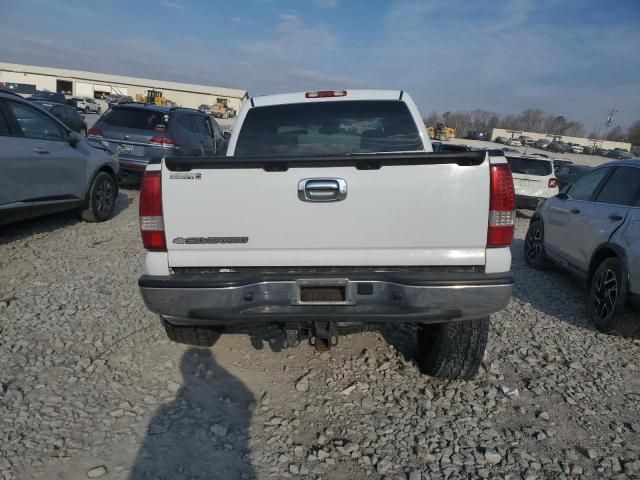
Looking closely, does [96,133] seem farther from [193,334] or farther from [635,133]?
[635,133]

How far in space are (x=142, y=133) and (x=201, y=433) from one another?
25.6 feet

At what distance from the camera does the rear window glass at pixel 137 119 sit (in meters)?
9.52

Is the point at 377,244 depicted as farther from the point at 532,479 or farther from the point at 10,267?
the point at 10,267

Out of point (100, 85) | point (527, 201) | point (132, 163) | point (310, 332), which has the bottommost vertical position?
point (310, 332)

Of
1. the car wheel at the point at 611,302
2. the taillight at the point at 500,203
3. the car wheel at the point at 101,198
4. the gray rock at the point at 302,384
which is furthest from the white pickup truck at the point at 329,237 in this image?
the car wheel at the point at 101,198

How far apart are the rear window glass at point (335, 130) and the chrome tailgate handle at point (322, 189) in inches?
48.1

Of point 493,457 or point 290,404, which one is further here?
point 290,404

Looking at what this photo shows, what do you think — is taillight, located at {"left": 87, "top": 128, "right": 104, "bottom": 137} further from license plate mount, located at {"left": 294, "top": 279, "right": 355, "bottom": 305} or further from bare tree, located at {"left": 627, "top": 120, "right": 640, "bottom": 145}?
bare tree, located at {"left": 627, "top": 120, "right": 640, "bottom": 145}

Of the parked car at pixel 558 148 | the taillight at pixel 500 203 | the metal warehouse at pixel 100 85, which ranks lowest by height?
the taillight at pixel 500 203

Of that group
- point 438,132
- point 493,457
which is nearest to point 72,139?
point 493,457

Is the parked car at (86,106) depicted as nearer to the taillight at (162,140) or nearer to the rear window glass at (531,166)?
the taillight at (162,140)

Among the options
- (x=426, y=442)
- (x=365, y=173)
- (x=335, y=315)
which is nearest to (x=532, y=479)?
(x=426, y=442)

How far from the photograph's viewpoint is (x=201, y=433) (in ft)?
9.16

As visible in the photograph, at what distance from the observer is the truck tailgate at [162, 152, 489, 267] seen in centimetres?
265
